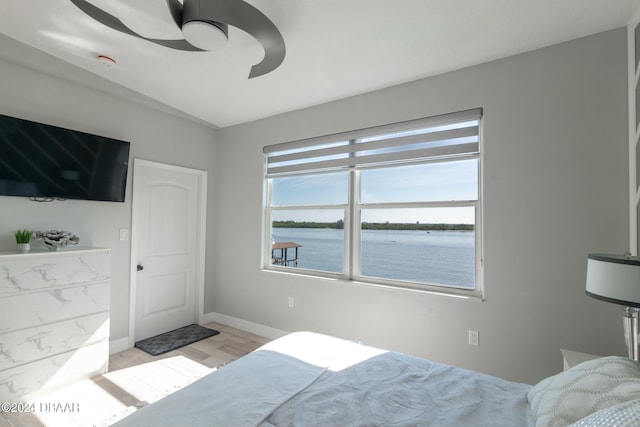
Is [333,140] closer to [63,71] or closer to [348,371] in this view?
[348,371]

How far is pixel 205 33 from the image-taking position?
61.6 inches

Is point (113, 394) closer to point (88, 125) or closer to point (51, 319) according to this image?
point (51, 319)

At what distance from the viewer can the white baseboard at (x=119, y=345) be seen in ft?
9.51

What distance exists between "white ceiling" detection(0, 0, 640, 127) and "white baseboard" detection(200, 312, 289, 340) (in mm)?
2618

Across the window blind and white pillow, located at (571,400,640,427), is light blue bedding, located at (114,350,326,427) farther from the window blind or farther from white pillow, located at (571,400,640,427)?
the window blind

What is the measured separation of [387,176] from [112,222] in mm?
2802

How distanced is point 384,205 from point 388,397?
187cm

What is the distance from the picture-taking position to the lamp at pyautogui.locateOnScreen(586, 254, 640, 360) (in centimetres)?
127

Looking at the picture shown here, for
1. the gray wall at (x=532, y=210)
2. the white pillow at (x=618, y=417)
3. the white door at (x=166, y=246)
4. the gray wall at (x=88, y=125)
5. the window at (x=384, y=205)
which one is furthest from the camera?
the white door at (x=166, y=246)

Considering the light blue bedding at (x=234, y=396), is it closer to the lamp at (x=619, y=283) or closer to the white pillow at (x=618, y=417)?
the white pillow at (x=618, y=417)

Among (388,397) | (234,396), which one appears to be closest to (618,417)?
(388,397)

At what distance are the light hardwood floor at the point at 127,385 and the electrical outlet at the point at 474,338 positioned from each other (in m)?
2.14

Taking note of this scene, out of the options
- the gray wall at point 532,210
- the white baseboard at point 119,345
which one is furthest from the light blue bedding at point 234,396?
the white baseboard at point 119,345

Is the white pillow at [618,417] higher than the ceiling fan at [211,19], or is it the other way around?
the ceiling fan at [211,19]
